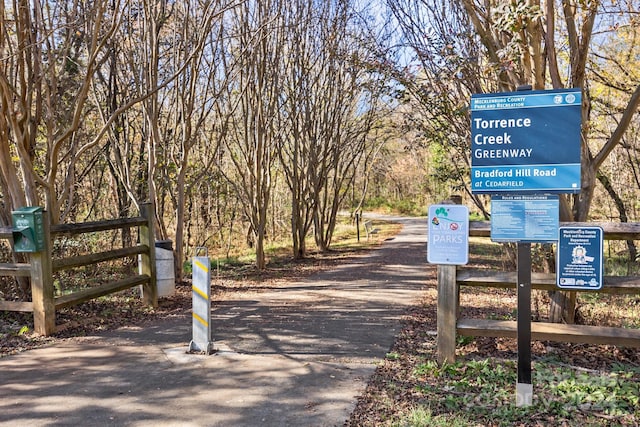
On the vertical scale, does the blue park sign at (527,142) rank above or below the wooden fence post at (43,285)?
above

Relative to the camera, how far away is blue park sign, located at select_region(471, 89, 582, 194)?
4.29m

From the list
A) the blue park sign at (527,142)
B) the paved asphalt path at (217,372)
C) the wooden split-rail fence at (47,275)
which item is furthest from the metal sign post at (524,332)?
the wooden split-rail fence at (47,275)

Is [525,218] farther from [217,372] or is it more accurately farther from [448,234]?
[217,372]

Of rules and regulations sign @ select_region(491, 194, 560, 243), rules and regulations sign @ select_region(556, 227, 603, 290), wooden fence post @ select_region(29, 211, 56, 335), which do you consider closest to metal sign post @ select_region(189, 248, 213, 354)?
wooden fence post @ select_region(29, 211, 56, 335)

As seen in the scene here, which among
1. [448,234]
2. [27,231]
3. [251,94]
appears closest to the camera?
[448,234]

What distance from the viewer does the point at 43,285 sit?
6660 mm

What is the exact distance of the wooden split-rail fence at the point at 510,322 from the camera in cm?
486

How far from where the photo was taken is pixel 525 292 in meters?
4.39

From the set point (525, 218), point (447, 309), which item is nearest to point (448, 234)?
point (447, 309)

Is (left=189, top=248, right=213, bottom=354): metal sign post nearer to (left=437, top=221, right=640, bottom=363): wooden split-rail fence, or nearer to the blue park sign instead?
(left=437, top=221, right=640, bottom=363): wooden split-rail fence

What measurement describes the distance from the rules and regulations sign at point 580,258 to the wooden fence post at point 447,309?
3.48 feet

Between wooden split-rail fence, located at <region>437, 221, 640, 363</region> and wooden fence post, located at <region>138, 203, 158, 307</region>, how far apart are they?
202 inches

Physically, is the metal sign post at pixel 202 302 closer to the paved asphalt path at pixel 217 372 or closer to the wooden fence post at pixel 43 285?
the paved asphalt path at pixel 217 372

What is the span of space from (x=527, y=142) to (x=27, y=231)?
5.87 metres
